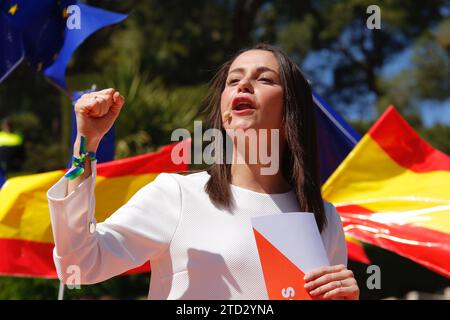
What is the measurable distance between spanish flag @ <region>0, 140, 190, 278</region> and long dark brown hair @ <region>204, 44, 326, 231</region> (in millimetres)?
1697

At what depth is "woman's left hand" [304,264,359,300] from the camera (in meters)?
1.63

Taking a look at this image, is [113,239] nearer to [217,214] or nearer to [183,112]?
[217,214]

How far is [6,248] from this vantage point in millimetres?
3633

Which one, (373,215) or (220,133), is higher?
(220,133)

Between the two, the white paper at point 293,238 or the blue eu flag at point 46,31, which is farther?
the blue eu flag at point 46,31

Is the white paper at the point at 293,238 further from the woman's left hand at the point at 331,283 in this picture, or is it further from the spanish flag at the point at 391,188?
the spanish flag at the point at 391,188

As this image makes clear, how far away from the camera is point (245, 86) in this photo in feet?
6.30

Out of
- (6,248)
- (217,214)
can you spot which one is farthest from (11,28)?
(217,214)

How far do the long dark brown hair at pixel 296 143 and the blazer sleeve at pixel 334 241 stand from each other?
0.13 feet

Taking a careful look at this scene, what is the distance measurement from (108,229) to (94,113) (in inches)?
11.4

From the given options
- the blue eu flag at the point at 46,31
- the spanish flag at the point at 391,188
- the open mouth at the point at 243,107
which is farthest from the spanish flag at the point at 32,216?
the open mouth at the point at 243,107

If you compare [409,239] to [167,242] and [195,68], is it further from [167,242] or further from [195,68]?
[195,68]

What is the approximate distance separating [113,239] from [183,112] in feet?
23.7

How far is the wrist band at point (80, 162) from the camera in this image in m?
1.61
